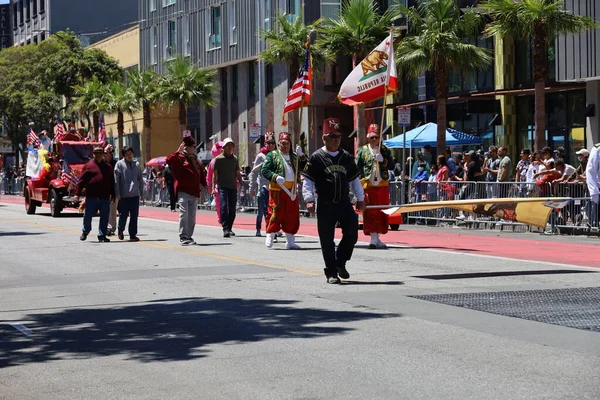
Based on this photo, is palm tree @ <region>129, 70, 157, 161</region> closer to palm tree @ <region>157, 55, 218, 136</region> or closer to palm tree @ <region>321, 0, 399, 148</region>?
palm tree @ <region>157, 55, 218, 136</region>

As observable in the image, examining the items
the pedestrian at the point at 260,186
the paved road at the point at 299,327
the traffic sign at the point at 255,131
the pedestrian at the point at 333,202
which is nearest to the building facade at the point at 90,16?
the traffic sign at the point at 255,131

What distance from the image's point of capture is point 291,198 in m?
18.0

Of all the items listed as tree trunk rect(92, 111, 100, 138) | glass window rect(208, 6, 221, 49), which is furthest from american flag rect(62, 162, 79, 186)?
tree trunk rect(92, 111, 100, 138)

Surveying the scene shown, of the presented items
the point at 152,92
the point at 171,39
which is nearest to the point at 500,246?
the point at 152,92

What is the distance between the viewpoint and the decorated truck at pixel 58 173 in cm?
3453

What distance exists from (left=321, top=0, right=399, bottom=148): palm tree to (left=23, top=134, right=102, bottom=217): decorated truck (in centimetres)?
820

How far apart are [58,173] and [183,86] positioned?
16.1 meters

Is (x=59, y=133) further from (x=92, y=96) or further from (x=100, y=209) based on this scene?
(x=92, y=96)

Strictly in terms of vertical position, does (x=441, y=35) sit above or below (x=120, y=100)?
below

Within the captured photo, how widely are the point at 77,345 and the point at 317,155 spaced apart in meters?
4.81

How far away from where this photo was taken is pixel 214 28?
57938mm

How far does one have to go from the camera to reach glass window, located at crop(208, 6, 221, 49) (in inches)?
2258

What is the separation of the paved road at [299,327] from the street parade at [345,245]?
4cm

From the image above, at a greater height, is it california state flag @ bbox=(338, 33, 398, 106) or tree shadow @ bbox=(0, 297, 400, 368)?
california state flag @ bbox=(338, 33, 398, 106)
